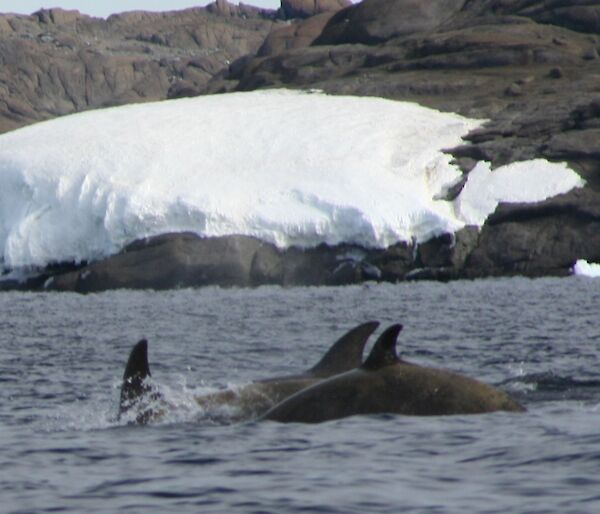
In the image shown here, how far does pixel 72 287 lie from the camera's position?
51656 mm

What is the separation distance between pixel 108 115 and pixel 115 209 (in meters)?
17.0

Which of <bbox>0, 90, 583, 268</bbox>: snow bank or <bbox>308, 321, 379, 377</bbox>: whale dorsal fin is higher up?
<bbox>0, 90, 583, 268</bbox>: snow bank

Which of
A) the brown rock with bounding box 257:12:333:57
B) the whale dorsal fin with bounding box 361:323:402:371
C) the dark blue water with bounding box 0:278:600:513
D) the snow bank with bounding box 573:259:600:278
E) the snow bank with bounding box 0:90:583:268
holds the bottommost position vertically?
the dark blue water with bounding box 0:278:600:513

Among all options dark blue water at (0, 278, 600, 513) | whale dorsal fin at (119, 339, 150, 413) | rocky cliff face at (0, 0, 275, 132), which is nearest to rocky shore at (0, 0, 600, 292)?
rocky cliff face at (0, 0, 275, 132)

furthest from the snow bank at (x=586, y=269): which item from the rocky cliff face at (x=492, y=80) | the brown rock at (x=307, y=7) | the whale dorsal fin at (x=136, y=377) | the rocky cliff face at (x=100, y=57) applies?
the brown rock at (x=307, y=7)

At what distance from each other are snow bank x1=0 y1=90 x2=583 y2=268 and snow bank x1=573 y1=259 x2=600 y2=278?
4.15 m

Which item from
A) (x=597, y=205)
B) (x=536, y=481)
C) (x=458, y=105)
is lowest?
(x=536, y=481)

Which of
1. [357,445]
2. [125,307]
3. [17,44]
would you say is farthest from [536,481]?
[17,44]

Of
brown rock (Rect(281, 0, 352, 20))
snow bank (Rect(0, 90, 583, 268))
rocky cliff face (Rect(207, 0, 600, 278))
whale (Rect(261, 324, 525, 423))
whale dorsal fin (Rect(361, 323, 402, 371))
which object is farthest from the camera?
brown rock (Rect(281, 0, 352, 20))

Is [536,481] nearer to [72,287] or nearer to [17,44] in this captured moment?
[72,287]

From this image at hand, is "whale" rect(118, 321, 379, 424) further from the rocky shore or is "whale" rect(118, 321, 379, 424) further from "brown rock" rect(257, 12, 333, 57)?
"brown rock" rect(257, 12, 333, 57)

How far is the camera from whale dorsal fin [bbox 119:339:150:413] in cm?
1412

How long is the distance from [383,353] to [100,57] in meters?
151

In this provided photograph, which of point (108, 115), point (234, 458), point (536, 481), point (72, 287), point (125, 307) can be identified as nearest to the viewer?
point (536, 481)
